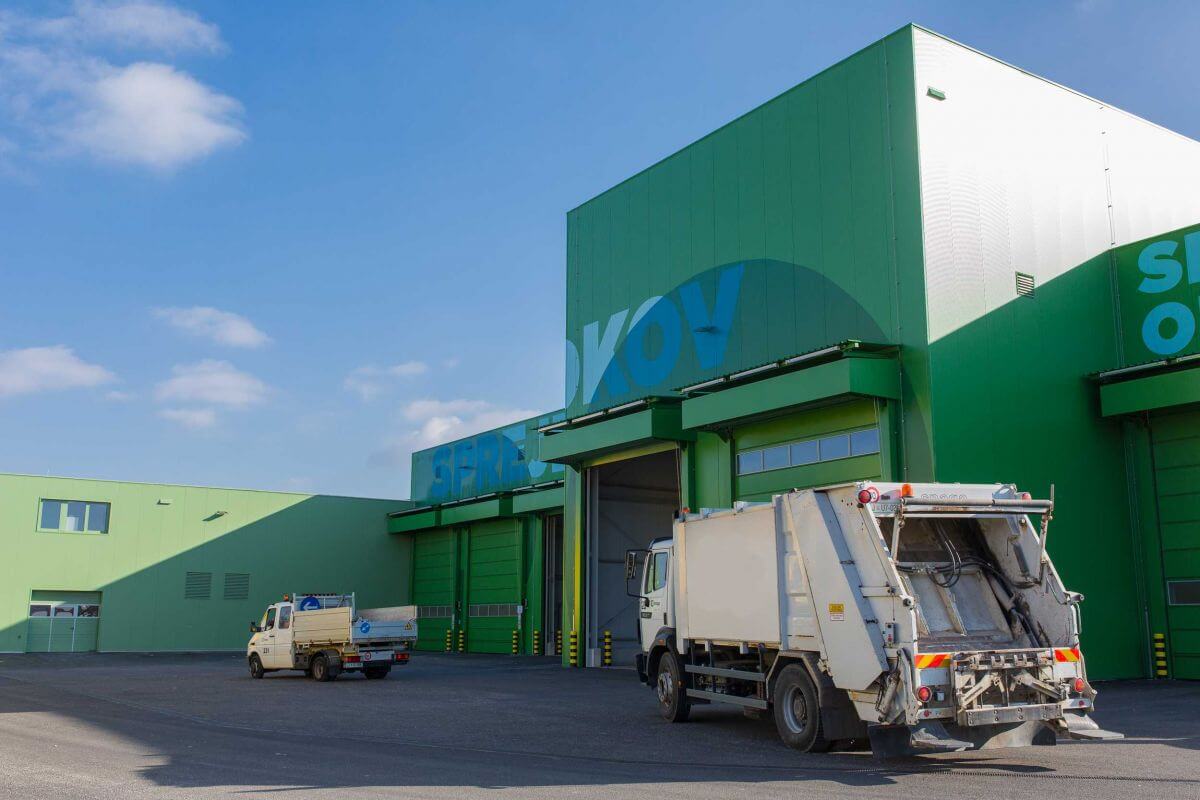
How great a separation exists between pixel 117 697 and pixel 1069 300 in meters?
22.1

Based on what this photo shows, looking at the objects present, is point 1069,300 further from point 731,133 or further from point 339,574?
point 339,574

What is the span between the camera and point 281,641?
28.1m

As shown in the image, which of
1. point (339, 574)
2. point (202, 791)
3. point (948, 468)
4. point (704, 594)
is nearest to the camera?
point (202, 791)

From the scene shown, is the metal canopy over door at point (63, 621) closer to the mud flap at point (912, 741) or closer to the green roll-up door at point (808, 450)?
the green roll-up door at point (808, 450)

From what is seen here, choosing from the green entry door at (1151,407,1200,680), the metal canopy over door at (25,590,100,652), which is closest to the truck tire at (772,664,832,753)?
the green entry door at (1151,407,1200,680)

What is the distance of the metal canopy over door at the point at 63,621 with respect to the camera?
43.0m

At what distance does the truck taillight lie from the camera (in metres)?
11.7

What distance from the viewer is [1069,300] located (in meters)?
24.1

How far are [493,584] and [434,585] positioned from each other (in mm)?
5925

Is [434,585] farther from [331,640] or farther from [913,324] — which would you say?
[913,324]

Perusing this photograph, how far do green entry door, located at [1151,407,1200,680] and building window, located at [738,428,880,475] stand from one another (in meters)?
6.76

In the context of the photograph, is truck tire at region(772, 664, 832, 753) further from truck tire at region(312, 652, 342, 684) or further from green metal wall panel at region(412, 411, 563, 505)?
green metal wall panel at region(412, 411, 563, 505)

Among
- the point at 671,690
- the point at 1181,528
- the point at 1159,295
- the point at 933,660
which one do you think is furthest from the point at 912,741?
the point at 1159,295

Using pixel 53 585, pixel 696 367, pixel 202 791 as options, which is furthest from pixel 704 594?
pixel 53 585
